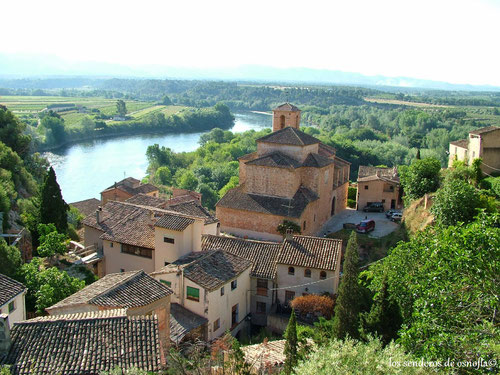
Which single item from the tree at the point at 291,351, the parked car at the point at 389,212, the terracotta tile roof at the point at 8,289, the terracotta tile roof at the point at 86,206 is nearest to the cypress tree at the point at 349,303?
the tree at the point at 291,351

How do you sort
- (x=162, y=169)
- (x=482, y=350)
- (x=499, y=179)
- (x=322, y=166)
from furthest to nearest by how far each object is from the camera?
1. (x=162, y=169)
2. (x=322, y=166)
3. (x=499, y=179)
4. (x=482, y=350)

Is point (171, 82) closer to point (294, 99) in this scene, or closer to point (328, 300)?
point (294, 99)

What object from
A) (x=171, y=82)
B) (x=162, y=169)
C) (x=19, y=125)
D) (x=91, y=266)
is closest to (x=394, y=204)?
(x=91, y=266)

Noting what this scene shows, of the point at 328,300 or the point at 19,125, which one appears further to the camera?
the point at 19,125

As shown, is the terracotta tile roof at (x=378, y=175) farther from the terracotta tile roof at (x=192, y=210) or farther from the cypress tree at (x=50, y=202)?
the cypress tree at (x=50, y=202)

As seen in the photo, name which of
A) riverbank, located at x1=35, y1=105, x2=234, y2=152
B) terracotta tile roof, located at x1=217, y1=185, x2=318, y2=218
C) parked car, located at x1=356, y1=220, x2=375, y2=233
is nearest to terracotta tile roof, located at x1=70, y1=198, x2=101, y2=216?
terracotta tile roof, located at x1=217, y1=185, x2=318, y2=218

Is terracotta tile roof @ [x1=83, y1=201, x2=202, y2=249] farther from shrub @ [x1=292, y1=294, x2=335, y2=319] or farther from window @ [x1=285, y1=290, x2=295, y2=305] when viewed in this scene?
shrub @ [x1=292, y1=294, x2=335, y2=319]

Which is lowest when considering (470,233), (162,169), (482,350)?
(162,169)
